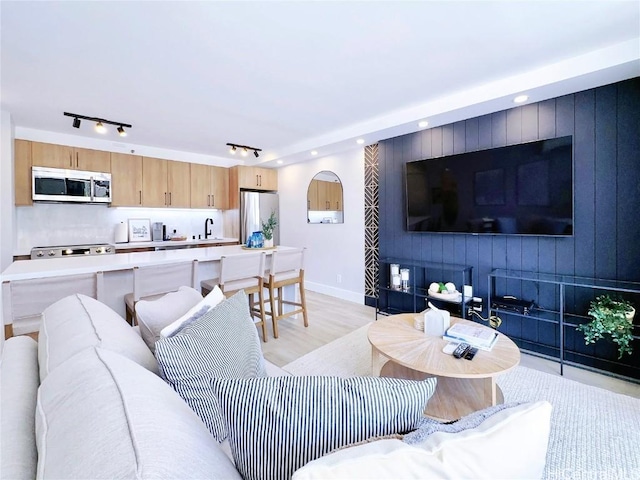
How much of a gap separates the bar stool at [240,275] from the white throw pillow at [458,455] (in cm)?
223

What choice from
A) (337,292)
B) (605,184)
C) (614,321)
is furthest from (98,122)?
(614,321)

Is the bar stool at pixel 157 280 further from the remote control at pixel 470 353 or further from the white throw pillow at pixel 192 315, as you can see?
the remote control at pixel 470 353

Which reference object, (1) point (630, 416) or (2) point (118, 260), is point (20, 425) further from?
(1) point (630, 416)

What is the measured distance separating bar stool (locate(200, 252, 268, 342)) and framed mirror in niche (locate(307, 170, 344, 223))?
6.57 feet

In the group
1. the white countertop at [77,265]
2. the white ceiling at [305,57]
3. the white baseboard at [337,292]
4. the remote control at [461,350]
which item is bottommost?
the white baseboard at [337,292]

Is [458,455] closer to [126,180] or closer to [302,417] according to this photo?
[302,417]

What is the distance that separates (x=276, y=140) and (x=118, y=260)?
2.69 meters

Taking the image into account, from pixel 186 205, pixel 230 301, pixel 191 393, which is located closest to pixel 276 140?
pixel 186 205

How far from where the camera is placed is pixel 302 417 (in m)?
0.60

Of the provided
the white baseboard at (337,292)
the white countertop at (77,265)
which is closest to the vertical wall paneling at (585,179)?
the white baseboard at (337,292)

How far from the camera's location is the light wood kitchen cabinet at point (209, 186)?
488 cm

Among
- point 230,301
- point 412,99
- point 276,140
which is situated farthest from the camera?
point 276,140

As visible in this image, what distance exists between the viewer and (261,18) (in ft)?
5.50

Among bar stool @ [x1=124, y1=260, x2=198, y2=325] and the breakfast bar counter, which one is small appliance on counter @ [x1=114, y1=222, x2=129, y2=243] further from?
bar stool @ [x1=124, y1=260, x2=198, y2=325]
